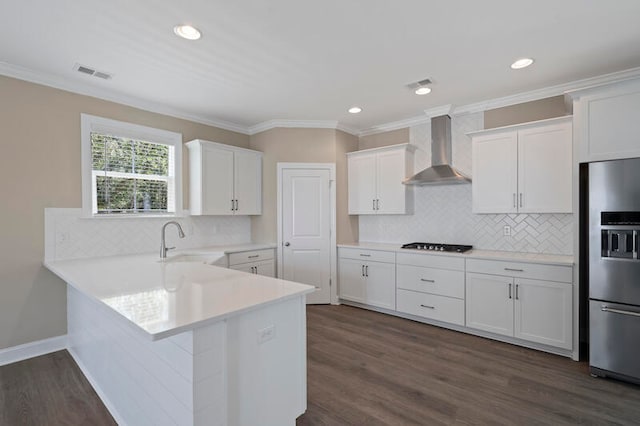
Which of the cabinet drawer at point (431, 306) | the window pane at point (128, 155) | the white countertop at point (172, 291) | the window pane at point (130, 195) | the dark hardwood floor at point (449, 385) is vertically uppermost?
the window pane at point (128, 155)

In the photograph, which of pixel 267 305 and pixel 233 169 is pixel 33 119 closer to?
pixel 233 169

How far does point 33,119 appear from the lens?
2.88 metres

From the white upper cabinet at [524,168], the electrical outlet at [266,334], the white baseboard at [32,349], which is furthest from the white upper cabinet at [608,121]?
the white baseboard at [32,349]

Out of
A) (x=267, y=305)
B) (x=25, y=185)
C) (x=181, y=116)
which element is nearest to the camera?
(x=267, y=305)

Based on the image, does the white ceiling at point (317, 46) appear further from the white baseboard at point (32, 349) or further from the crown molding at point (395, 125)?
the white baseboard at point (32, 349)

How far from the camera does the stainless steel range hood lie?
386 centimetres

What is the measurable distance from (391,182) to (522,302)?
6.84 ft

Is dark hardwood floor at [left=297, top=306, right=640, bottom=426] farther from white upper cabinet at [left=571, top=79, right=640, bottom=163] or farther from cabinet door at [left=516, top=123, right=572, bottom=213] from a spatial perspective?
white upper cabinet at [left=571, top=79, right=640, bottom=163]

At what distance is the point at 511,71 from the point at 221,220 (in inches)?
153

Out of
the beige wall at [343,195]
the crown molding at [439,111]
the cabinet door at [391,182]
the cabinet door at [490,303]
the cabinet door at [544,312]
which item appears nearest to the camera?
the cabinet door at [544,312]

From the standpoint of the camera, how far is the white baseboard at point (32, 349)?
275 centimetres

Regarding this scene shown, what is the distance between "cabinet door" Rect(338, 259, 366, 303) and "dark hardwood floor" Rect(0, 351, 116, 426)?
2.99m

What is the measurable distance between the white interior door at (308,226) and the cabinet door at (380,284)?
61 centimetres

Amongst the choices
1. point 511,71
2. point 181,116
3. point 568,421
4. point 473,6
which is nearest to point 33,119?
point 181,116
